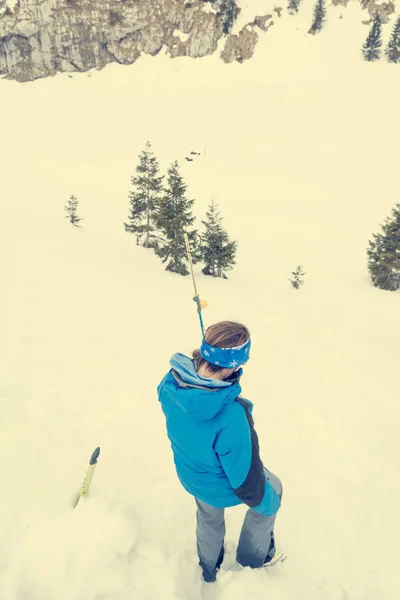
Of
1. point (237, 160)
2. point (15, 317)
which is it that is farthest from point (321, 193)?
point (15, 317)

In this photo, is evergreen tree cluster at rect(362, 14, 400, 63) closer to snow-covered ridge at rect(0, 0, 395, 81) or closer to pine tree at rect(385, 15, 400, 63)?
pine tree at rect(385, 15, 400, 63)

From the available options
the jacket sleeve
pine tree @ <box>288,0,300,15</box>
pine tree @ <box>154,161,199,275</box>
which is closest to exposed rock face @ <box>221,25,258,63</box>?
pine tree @ <box>288,0,300,15</box>

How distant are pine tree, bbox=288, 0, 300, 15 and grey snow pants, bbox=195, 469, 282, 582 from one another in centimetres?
10709

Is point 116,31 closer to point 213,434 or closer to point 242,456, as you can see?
point 213,434

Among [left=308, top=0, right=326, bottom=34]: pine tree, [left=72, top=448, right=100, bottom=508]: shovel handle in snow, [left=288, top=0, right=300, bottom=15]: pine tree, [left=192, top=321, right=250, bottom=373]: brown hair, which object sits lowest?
[left=72, top=448, right=100, bottom=508]: shovel handle in snow

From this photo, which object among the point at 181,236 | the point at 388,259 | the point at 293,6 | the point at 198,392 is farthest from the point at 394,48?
the point at 198,392

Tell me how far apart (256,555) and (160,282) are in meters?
13.1

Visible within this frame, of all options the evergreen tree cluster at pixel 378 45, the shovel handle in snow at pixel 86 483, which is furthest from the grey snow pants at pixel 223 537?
the evergreen tree cluster at pixel 378 45

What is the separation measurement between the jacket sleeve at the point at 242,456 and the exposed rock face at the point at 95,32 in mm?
95726

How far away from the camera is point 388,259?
21.8 meters

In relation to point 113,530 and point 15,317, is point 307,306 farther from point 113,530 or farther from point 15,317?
point 113,530

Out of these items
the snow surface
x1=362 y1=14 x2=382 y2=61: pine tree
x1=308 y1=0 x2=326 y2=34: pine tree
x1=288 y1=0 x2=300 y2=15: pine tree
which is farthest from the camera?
x1=288 y1=0 x2=300 y2=15: pine tree

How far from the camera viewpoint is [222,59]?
79062mm

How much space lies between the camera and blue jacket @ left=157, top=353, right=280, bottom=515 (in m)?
2.65
